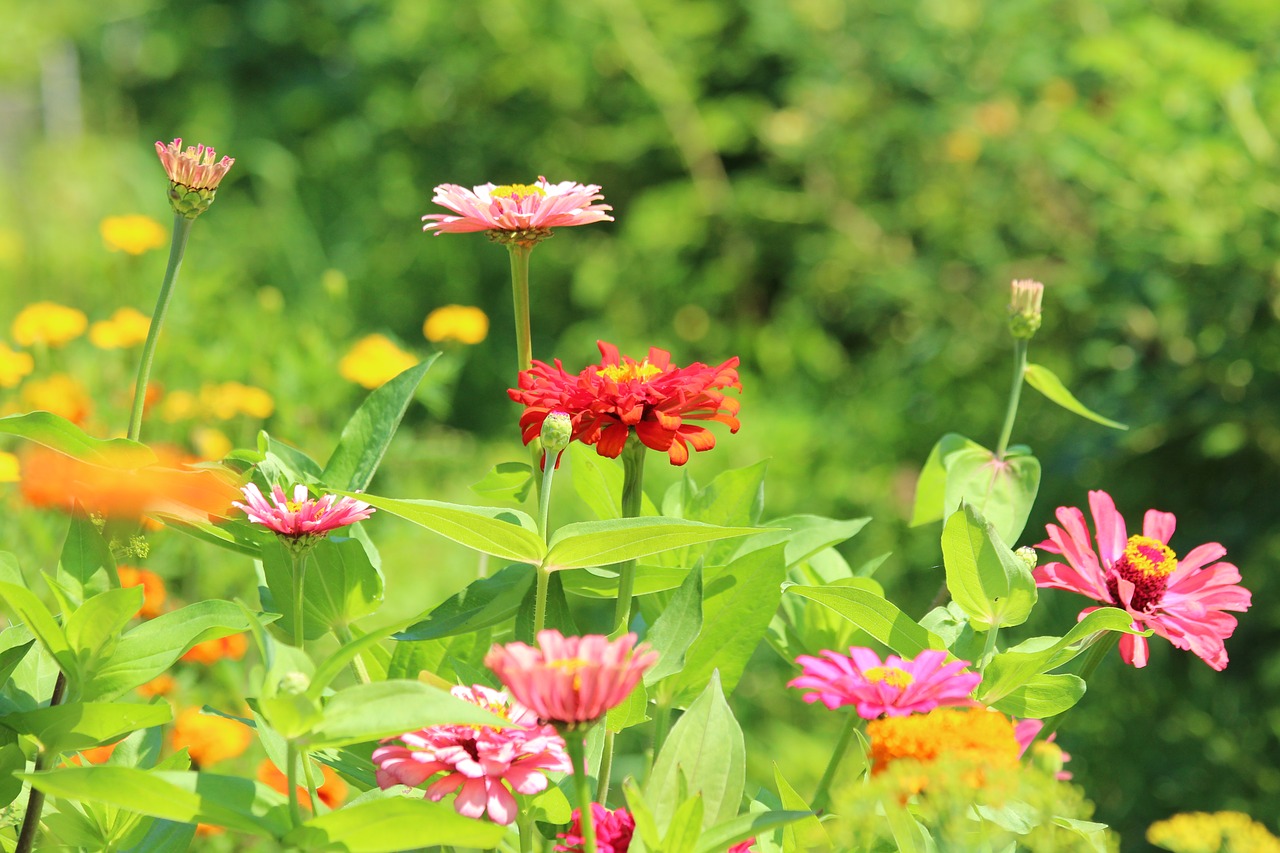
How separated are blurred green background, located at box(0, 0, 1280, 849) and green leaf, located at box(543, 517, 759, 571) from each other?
913 millimetres

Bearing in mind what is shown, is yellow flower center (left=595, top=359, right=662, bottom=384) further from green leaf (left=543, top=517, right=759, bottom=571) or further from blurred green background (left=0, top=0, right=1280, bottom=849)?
blurred green background (left=0, top=0, right=1280, bottom=849)

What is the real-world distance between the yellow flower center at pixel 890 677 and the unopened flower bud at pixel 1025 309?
26 cm

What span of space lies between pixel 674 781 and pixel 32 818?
0.95 ft

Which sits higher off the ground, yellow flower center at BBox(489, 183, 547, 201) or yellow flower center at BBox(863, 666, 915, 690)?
yellow flower center at BBox(489, 183, 547, 201)

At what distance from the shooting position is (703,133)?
8.68ft

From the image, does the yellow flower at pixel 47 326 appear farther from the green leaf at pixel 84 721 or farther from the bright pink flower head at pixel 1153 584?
the bright pink flower head at pixel 1153 584

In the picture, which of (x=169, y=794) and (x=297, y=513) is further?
(x=297, y=513)

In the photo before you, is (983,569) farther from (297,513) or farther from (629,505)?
(297,513)

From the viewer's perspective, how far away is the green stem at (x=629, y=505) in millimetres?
589

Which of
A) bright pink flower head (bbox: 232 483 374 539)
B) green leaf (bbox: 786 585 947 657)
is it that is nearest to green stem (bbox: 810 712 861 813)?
green leaf (bbox: 786 585 947 657)

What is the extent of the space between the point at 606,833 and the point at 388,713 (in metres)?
0.14

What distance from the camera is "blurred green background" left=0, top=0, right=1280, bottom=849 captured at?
61.6 inches

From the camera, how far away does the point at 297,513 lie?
0.55 m

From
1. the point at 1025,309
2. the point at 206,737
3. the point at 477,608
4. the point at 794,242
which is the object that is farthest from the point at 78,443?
the point at 794,242
